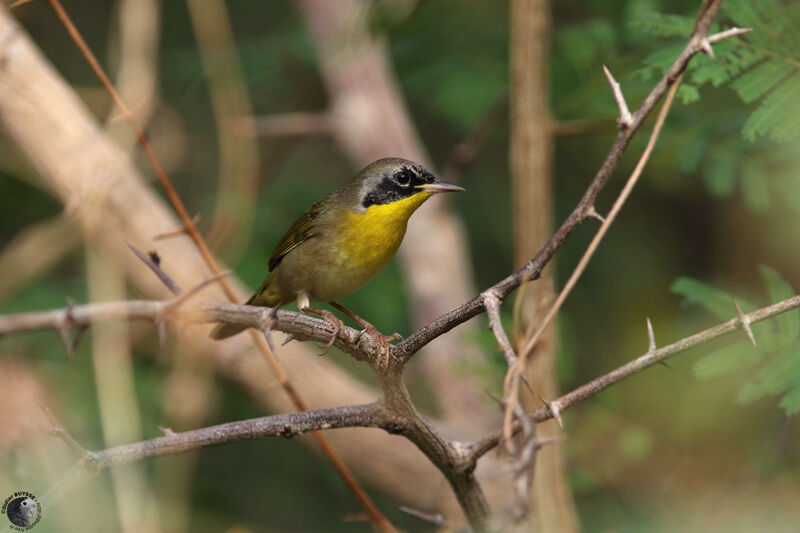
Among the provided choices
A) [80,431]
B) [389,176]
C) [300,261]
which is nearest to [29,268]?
[80,431]

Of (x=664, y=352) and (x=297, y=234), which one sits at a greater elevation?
(x=297, y=234)

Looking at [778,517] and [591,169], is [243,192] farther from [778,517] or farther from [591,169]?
[778,517]

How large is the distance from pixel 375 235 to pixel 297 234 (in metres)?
0.54

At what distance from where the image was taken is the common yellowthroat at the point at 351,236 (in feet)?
12.2

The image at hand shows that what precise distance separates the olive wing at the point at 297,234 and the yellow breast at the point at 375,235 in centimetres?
26

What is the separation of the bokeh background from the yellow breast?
0.87 metres

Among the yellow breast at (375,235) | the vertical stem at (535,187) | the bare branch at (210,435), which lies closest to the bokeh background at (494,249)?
the vertical stem at (535,187)

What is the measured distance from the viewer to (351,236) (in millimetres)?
3742

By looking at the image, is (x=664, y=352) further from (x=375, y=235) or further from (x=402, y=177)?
(x=402, y=177)

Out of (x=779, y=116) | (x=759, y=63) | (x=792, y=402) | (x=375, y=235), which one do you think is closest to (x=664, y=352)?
(x=792, y=402)

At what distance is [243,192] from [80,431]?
1944 mm

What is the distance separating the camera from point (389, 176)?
12.8ft

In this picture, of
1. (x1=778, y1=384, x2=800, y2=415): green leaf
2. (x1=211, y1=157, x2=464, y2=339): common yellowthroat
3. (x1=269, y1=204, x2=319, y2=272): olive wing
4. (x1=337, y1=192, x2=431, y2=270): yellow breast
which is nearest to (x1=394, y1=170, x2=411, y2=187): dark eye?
(x1=211, y1=157, x2=464, y2=339): common yellowthroat

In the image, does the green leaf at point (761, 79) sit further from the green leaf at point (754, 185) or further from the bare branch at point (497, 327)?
the bare branch at point (497, 327)
